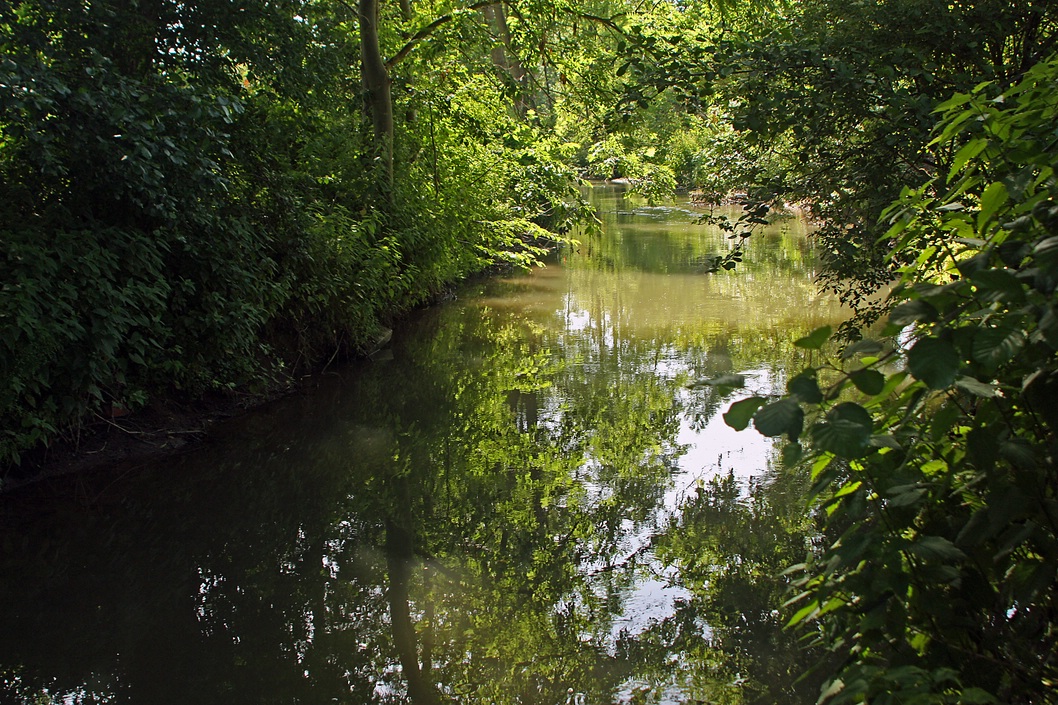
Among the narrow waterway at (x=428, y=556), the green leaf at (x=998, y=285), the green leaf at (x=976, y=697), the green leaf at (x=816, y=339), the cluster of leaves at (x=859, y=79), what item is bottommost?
the narrow waterway at (x=428, y=556)

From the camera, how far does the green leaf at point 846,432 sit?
1.51 m

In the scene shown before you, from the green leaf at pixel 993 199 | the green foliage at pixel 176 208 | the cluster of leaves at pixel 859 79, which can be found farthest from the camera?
the green foliage at pixel 176 208

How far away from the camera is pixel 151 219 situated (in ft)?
22.2

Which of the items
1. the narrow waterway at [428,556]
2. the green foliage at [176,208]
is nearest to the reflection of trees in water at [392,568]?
the narrow waterway at [428,556]

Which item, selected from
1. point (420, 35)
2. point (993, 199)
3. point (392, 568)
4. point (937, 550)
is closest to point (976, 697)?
point (937, 550)

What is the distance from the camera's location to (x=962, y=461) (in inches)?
73.2

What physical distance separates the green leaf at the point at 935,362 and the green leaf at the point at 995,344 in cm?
4

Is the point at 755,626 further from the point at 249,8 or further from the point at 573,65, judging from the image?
the point at 573,65

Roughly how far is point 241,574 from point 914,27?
538 cm

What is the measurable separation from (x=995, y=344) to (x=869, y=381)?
221 mm

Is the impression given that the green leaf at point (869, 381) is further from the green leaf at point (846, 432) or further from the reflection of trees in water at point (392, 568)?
the reflection of trees in water at point (392, 568)

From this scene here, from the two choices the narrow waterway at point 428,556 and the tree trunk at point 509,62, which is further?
the tree trunk at point 509,62

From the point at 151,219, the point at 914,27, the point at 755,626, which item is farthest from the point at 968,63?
the point at 151,219

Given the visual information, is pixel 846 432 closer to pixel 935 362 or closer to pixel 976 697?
pixel 935 362
